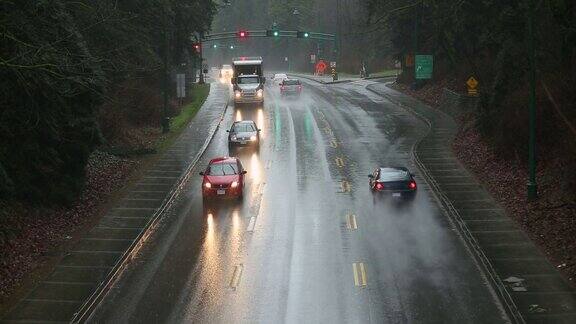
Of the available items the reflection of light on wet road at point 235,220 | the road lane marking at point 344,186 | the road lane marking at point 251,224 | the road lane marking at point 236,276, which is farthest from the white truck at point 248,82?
the road lane marking at point 236,276

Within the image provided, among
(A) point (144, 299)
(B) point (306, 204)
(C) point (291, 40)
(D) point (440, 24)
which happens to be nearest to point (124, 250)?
(A) point (144, 299)

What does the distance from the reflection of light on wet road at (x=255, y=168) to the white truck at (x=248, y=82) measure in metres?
21.4

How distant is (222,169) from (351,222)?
704 cm

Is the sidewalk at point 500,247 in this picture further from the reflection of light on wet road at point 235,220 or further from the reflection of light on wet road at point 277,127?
the reflection of light on wet road at point 277,127

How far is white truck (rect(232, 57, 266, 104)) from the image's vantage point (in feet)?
207

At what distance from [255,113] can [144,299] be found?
39.2 meters

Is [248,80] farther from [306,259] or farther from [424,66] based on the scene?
[306,259]

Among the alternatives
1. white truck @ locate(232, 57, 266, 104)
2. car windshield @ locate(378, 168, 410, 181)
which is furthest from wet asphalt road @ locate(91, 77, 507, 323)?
white truck @ locate(232, 57, 266, 104)

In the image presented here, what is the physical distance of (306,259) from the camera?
23.7 metres

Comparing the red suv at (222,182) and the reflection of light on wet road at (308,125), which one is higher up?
the reflection of light on wet road at (308,125)

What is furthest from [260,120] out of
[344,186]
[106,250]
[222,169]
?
[106,250]

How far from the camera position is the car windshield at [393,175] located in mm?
31359

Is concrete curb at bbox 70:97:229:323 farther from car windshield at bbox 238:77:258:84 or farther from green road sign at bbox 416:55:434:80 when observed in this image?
green road sign at bbox 416:55:434:80

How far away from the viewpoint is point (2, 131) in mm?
24031
